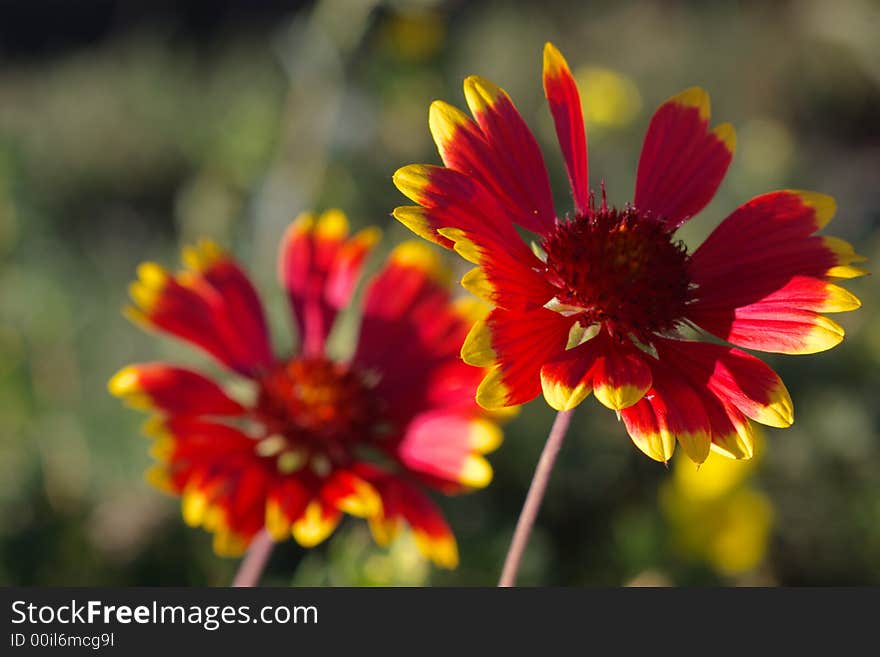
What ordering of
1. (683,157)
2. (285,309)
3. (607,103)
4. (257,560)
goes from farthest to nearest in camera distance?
(607,103) < (285,309) < (257,560) < (683,157)

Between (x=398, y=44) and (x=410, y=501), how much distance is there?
2.24 m

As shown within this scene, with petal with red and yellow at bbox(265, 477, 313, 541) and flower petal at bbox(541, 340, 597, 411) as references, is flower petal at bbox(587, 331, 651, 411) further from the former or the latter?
petal with red and yellow at bbox(265, 477, 313, 541)

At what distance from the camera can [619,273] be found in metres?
0.98

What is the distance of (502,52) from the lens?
216 inches

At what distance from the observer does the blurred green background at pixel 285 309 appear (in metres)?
2.00

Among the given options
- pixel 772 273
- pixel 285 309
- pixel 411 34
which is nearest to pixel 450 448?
pixel 772 273

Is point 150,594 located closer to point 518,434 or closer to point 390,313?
point 390,313

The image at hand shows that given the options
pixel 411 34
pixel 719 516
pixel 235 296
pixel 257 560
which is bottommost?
pixel 719 516

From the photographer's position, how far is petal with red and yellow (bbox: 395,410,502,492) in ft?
3.82

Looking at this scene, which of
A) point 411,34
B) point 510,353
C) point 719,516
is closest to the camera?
point 510,353

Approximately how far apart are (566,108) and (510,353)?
13.0 inches

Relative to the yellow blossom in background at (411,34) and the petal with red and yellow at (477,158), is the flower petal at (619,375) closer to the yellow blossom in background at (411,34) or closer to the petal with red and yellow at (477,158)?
the petal with red and yellow at (477,158)

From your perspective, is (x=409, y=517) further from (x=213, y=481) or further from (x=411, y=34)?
(x=411, y=34)

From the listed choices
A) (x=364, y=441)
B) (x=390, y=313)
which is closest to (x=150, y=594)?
(x=364, y=441)
